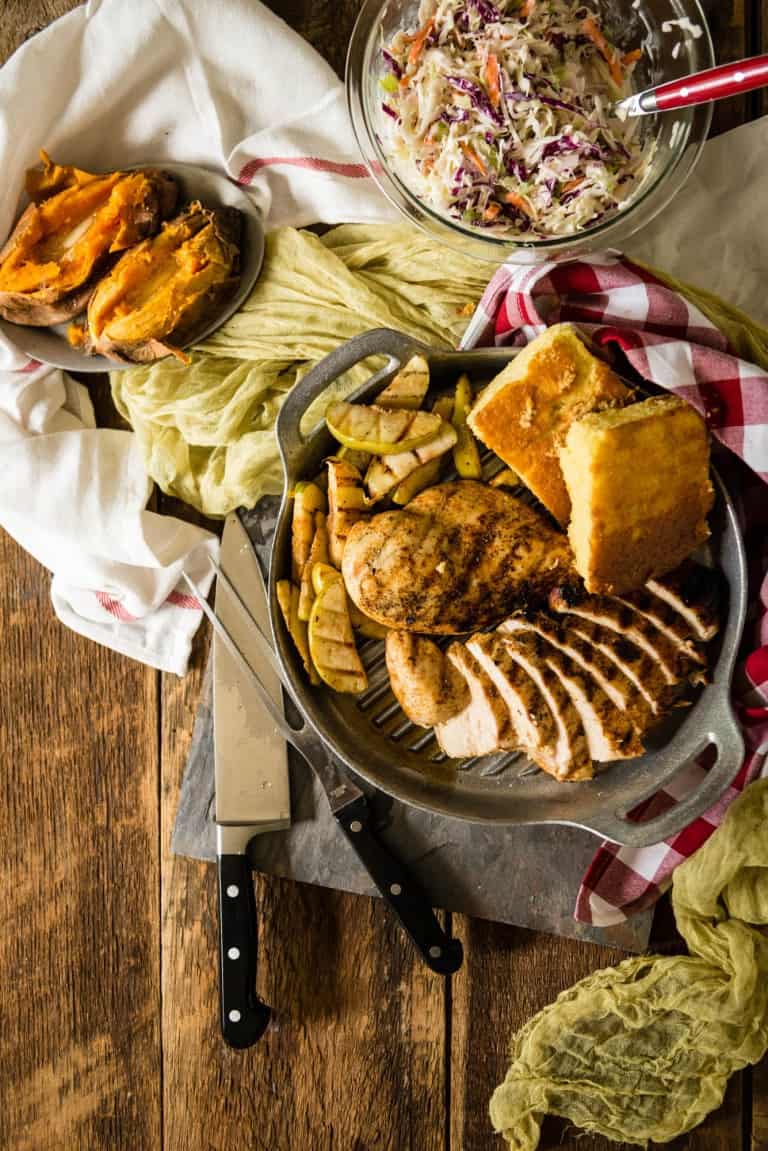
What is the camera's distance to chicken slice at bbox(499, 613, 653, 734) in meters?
2.07

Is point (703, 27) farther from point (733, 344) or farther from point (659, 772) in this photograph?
point (659, 772)

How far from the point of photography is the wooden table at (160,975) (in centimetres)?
254

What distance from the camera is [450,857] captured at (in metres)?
2.45

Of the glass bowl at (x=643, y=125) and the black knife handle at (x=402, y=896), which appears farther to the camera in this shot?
the black knife handle at (x=402, y=896)

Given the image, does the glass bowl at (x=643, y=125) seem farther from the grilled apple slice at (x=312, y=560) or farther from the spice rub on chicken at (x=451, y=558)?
the grilled apple slice at (x=312, y=560)

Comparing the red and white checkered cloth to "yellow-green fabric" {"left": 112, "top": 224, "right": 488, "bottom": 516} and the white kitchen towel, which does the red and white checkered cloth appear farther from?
the white kitchen towel

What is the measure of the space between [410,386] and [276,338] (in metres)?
0.43

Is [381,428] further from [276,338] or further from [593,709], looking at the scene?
[593,709]

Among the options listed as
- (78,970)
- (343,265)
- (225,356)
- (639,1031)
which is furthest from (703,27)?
(78,970)

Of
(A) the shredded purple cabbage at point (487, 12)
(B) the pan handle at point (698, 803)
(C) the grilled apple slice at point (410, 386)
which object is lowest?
(B) the pan handle at point (698, 803)

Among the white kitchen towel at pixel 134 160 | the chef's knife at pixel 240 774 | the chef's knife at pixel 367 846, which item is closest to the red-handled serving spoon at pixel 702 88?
the white kitchen towel at pixel 134 160

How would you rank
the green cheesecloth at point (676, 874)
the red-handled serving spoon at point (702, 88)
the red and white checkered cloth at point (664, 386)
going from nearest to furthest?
the red-handled serving spoon at point (702, 88)
the red and white checkered cloth at point (664, 386)
the green cheesecloth at point (676, 874)

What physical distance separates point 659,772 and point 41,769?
A: 1590 mm

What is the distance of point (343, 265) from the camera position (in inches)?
92.9
